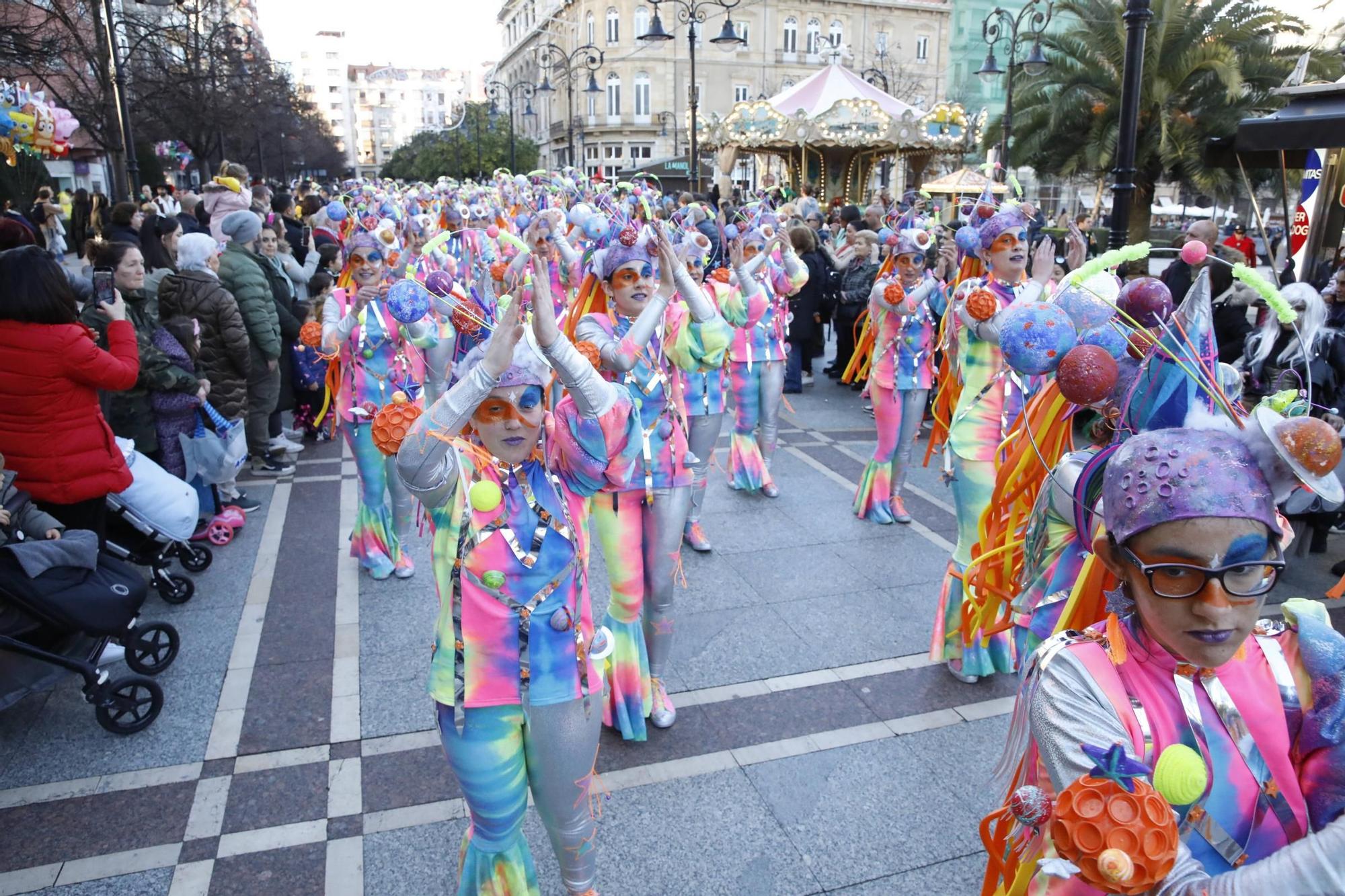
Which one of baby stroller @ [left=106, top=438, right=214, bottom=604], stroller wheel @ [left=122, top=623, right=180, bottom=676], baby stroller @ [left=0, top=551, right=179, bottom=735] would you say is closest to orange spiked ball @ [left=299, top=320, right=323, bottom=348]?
baby stroller @ [left=106, top=438, right=214, bottom=604]

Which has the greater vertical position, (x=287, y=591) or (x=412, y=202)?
(x=412, y=202)

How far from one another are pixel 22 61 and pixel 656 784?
10405 millimetres

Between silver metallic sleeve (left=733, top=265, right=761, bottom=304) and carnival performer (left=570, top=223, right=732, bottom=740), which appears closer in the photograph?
carnival performer (left=570, top=223, right=732, bottom=740)

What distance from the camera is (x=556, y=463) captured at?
Answer: 262 cm

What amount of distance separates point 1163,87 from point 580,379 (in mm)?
18707

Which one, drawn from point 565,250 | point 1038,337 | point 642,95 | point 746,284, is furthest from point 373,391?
point 642,95

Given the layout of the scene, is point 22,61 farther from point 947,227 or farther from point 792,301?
point 947,227

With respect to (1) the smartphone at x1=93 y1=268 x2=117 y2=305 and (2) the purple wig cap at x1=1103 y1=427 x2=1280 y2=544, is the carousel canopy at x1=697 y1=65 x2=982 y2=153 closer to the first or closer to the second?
(1) the smartphone at x1=93 y1=268 x2=117 y2=305

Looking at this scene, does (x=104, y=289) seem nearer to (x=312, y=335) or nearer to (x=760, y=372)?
(x=312, y=335)

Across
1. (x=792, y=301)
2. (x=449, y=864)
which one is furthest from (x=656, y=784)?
(x=792, y=301)

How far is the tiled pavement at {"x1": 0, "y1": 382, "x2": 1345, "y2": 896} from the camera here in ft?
9.68

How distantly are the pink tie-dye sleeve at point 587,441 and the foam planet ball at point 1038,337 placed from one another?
1071 mm

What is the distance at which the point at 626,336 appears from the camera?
3307mm

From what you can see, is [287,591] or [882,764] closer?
[882,764]
